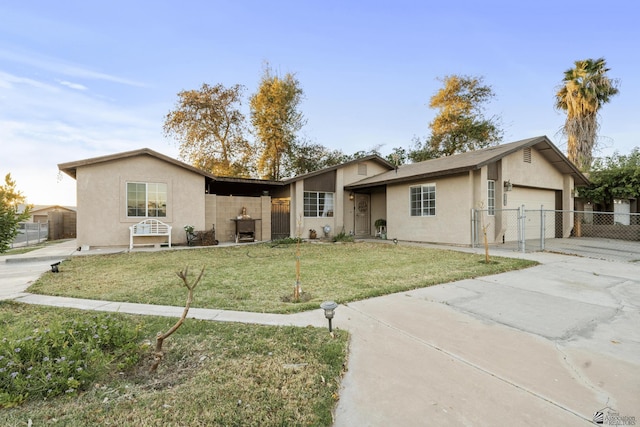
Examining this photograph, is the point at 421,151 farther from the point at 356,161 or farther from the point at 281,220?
the point at 281,220

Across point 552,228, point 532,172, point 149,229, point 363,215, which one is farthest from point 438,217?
point 149,229

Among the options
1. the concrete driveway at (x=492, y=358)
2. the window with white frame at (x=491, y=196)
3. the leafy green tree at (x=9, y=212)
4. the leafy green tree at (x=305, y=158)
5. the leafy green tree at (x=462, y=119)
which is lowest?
the concrete driveway at (x=492, y=358)

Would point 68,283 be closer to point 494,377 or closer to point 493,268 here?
point 494,377

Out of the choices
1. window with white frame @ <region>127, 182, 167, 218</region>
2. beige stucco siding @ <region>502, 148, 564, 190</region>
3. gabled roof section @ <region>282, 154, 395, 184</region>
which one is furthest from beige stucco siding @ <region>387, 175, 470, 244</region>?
window with white frame @ <region>127, 182, 167, 218</region>

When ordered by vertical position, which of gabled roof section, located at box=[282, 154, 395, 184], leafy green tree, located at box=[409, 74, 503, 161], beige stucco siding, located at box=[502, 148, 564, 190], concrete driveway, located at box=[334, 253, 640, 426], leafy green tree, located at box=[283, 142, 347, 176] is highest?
leafy green tree, located at box=[409, 74, 503, 161]

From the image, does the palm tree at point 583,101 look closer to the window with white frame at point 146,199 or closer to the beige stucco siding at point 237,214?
the beige stucco siding at point 237,214

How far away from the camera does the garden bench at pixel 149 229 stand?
10.6 metres

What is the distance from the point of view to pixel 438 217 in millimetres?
11477

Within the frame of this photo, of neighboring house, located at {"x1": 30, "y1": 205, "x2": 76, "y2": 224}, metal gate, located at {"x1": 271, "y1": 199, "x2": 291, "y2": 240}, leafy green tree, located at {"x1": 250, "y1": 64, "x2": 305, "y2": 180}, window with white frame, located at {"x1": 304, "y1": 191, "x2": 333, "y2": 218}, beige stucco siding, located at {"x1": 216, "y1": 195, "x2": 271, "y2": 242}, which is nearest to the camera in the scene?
beige stucco siding, located at {"x1": 216, "y1": 195, "x2": 271, "y2": 242}

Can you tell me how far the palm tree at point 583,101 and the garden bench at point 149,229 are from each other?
22583mm

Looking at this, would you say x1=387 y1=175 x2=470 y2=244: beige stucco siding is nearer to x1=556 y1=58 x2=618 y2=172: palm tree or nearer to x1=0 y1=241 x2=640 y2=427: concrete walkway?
x1=0 y1=241 x2=640 y2=427: concrete walkway

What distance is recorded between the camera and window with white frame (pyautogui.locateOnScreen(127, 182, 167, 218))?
10883mm

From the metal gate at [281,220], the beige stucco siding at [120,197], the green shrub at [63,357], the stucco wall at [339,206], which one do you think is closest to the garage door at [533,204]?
the stucco wall at [339,206]

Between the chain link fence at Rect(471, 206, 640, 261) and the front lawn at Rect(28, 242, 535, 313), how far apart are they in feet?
8.89
